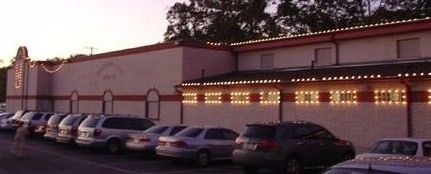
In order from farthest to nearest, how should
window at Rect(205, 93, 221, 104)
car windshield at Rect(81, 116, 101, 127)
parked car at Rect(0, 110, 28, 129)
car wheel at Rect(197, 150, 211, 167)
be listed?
1. parked car at Rect(0, 110, 28, 129)
2. window at Rect(205, 93, 221, 104)
3. car windshield at Rect(81, 116, 101, 127)
4. car wheel at Rect(197, 150, 211, 167)

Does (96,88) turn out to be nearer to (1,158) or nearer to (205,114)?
(205,114)

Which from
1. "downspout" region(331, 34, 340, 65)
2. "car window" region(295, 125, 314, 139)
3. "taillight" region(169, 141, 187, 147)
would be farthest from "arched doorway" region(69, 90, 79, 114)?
"car window" region(295, 125, 314, 139)

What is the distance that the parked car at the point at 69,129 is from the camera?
28344 millimetres

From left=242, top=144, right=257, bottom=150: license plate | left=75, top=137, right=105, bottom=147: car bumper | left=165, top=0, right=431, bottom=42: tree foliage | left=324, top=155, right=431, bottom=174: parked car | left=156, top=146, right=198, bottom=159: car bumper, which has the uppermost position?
left=165, top=0, right=431, bottom=42: tree foliage

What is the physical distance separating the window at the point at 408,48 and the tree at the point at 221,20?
24964 millimetres

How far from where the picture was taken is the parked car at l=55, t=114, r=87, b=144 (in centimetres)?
2834

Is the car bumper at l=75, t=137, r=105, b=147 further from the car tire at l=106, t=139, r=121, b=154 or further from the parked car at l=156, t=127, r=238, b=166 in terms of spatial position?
the parked car at l=156, t=127, r=238, b=166

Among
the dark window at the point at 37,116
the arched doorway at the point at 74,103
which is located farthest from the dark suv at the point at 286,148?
the arched doorway at the point at 74,103

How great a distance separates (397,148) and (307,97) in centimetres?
1094

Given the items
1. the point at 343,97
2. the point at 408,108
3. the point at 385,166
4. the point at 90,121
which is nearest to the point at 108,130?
the point at 90,121

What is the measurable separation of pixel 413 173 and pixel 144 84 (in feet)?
106

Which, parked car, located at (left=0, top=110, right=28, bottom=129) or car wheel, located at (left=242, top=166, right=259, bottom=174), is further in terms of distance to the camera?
parked car, located at (left=0, top=110, right=28, bottom=129)

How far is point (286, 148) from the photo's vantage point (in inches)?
676

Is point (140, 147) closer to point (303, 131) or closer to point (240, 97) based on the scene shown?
point (240, 97)
